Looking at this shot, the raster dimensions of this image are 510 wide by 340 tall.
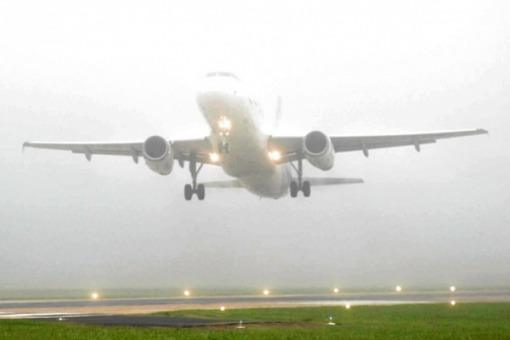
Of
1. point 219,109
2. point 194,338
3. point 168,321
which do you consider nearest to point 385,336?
point 194,338

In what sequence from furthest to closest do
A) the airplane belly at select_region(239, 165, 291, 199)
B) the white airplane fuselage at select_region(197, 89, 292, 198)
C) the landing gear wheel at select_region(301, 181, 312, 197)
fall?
the landing gear wheel at select_region(301, 181, 312, 197)
the airplane belly at select_region(239, 165, 291, 199)
the white airplane fuselage at select_region(197, 89, 292, 198)

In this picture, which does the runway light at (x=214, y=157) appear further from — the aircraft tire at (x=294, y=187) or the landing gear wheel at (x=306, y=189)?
the landing gear wheel at (x=306, y=189)

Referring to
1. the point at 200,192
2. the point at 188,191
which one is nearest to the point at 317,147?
the point at 200,192

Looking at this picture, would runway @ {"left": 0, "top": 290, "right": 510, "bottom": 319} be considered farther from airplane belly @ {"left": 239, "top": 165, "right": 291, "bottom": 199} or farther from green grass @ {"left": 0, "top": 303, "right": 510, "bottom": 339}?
airplane belly @ {"left": 239, "top": 165, "right": 291, "bottom": 199}

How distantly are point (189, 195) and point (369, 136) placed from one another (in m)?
12.0

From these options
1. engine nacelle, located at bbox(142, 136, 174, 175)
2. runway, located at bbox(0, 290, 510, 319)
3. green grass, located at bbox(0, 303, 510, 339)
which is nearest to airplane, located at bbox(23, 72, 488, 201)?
engine nacelle, located at bbox(142, 136, 174, 175)

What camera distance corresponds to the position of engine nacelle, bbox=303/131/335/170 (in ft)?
130

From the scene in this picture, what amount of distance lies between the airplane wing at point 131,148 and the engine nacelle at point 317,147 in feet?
18.6

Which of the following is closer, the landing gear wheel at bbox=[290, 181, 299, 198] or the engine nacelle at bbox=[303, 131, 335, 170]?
the engine nacelle at bbox=[303, 131, 335, 170]

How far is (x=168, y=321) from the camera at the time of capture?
29141 mm

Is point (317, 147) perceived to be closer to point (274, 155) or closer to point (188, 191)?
point (274, 155)

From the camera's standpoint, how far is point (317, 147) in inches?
1565

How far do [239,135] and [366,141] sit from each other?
32.5 feet

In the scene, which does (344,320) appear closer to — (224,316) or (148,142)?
(224,316)
